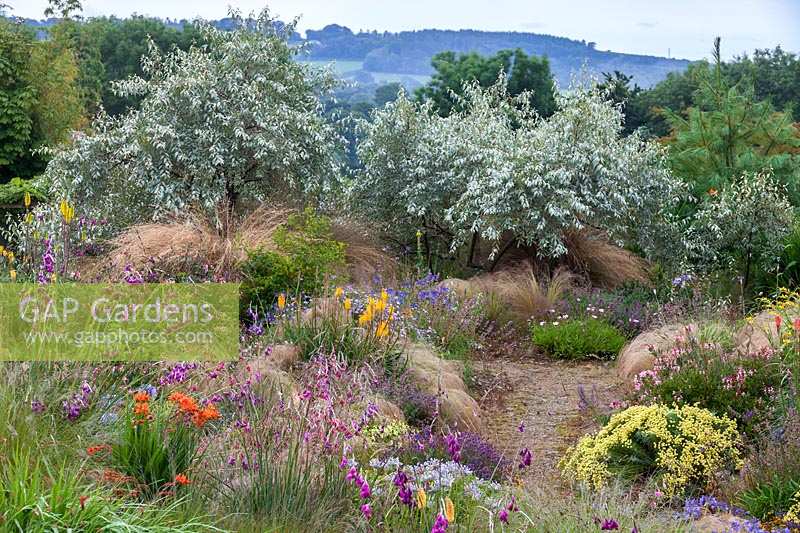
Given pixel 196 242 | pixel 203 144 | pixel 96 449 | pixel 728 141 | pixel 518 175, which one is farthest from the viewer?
pixel 728 141

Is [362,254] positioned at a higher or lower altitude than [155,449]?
lower

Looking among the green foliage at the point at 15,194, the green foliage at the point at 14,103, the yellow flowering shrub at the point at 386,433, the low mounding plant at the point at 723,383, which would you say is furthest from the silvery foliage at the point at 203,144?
the green foliage at the point at 14,103

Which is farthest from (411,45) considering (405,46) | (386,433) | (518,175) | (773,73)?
(386,433)

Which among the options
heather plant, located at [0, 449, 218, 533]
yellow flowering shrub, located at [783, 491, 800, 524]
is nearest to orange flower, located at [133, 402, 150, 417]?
heather plant, located at [0, 449, 218, 533]

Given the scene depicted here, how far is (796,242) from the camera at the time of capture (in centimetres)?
1012

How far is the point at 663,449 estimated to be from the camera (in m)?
5.16

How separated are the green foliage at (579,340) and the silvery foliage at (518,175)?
1475 millimetres

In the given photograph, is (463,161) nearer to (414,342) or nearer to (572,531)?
(414,342)

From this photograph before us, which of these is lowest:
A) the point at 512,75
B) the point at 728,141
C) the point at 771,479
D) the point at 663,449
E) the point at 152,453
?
the point at 663,449

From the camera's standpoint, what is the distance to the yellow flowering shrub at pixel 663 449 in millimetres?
5074

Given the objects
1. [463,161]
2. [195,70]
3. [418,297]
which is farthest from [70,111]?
[418,297]

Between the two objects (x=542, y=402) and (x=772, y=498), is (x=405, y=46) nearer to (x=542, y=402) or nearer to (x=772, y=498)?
(x=542, y=402)

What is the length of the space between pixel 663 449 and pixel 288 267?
3894 mm

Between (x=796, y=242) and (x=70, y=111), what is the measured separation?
21413mm
